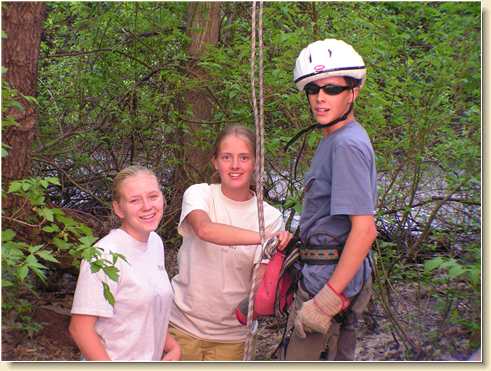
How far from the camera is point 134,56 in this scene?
596cm

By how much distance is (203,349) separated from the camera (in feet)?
12.2

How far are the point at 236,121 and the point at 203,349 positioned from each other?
2194 millimetres

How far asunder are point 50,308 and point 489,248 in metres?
3.44

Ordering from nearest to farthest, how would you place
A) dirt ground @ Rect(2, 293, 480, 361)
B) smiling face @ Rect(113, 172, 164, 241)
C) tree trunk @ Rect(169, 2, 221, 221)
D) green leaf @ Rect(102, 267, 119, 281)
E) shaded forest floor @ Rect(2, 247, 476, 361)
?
green leaf @ Rect(102, 267, 119, 281) < smiling face @ Rect(113, 172, 164, 241) < shaded forest floor @ Rect(2, 247, 476, 361) < dirt ground @ Rect(2, 293, 480, 361) < tree trunk @ Rect(169, 2, 221, 221)

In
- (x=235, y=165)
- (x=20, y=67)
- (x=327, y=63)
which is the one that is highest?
(x=20, y=67)

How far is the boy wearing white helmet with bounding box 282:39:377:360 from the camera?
3.05 metres

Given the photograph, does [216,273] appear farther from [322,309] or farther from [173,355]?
[322,309]

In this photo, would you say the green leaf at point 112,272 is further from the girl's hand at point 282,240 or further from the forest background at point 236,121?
the girl's hand at point 282,240

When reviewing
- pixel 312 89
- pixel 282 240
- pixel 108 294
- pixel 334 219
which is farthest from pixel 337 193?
pixel 108 294

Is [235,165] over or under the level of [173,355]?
over

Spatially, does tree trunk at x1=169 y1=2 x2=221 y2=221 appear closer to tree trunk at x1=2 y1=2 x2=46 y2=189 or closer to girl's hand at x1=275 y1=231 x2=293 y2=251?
tree trunk at x1=2 y1=2 x2=46 y2=189

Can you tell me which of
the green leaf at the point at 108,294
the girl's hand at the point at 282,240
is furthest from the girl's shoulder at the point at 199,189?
the green leaf at the point at 108,294

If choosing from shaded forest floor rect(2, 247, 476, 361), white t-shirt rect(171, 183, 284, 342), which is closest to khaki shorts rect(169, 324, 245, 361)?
white t-shirt rect(171, 183, 284, 342)

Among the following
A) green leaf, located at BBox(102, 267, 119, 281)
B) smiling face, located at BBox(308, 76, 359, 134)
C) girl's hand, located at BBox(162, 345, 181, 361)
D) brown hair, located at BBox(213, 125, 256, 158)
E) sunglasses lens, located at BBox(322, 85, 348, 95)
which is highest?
sunglasses lens, located at BBox(322, 85, 348, 95)
